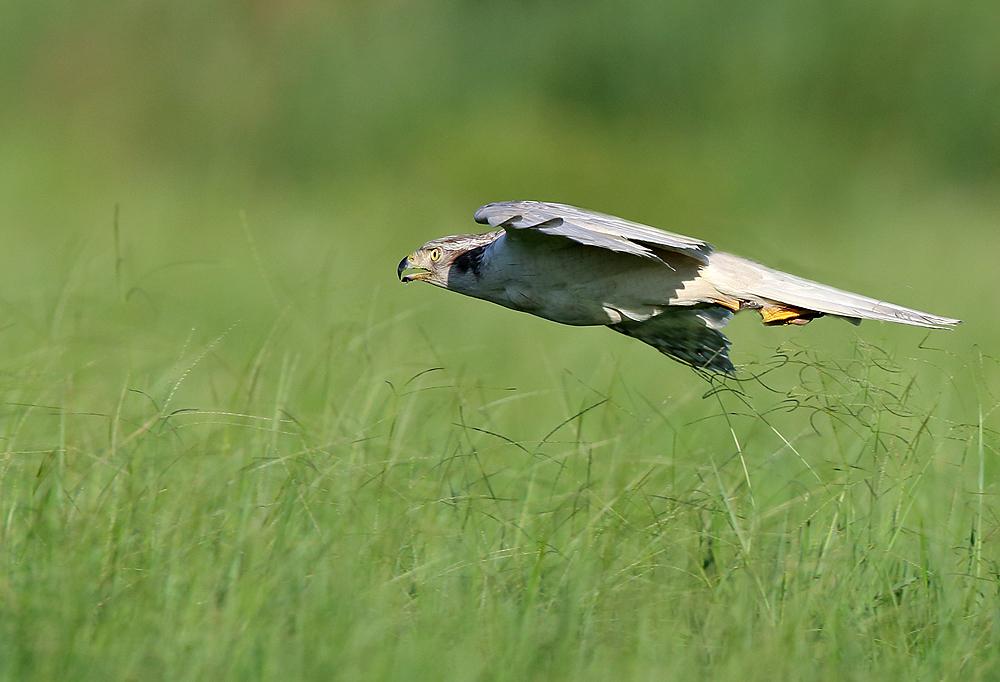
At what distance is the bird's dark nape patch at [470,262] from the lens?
3597mm

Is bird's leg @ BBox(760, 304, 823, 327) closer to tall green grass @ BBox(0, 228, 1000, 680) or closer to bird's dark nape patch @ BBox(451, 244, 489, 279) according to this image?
tall green grass @ BBox(0, 228, 1000, 680)

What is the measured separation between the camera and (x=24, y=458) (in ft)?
10.8

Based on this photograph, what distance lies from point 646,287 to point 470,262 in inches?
25.2

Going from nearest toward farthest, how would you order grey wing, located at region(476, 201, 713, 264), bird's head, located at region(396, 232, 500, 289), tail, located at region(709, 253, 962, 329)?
grey wing, located at region(476, 201, 713, 264)
tail, located at region(709, 253, 962, 329)
bird's head, located at region(396, 232, 500, 289)

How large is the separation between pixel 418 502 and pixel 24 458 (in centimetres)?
117

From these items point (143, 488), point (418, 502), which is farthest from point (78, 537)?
point (418, 502)

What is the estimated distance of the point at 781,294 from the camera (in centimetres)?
339

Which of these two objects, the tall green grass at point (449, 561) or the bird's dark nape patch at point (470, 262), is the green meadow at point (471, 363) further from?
the bird's dark nape patch at point (470, 262)

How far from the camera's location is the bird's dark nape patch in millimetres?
3597

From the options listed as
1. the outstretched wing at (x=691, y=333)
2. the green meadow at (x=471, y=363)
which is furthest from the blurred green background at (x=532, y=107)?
→ the outstretched wing at (x=691, y=333)

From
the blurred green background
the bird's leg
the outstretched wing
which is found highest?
the blurred green background

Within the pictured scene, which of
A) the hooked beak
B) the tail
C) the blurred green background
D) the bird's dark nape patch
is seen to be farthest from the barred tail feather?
the blurred green background

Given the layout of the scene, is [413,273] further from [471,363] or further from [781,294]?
[471,363]

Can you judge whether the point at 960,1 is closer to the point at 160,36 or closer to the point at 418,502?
the point at 160,36
